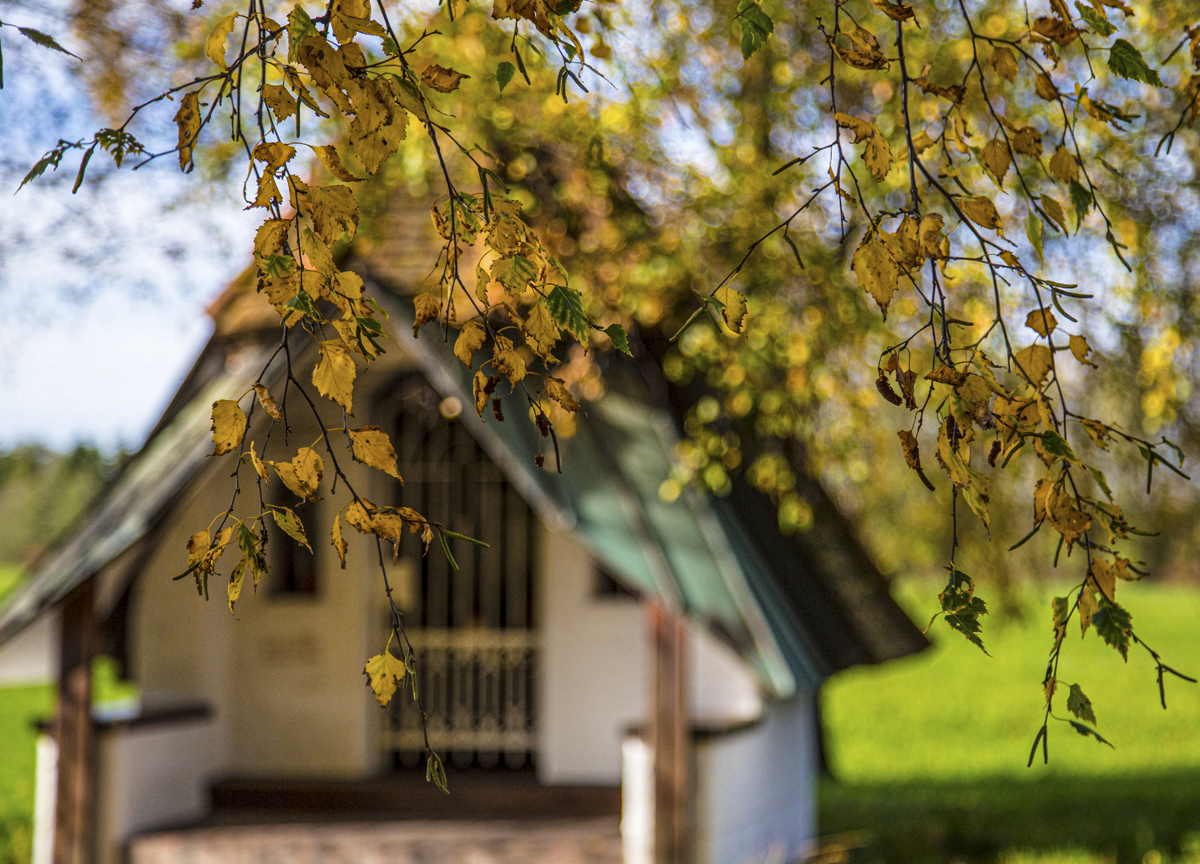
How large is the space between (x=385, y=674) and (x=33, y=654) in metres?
6.78

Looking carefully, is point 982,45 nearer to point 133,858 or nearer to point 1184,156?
point 1184,156

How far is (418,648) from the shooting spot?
982 cm

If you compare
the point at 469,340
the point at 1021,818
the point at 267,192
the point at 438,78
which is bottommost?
the point at 1021,818

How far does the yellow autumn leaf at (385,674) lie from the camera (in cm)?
Result: 203

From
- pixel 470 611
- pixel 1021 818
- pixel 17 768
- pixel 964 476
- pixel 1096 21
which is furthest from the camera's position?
pixel 17 768

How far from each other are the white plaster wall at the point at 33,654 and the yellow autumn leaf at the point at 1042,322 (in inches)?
271

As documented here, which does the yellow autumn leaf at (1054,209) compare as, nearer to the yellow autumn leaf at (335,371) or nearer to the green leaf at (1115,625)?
the green leaf at (1115,625)

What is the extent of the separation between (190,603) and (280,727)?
1.24 metres

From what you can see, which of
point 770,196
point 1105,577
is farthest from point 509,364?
point 770,196

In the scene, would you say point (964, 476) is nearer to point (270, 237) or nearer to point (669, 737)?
point (270, 237)

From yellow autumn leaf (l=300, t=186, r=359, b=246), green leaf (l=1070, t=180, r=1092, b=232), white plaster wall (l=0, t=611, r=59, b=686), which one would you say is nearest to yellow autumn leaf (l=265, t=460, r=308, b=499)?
yellow autumn leaf (l=300, t=186, r=359, b=246)

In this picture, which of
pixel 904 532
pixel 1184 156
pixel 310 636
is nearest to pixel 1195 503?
pixel 904 532

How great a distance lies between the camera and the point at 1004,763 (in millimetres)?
17500

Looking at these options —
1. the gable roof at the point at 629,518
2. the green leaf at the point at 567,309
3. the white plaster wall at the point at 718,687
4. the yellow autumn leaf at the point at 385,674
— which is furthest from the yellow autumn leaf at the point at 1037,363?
the white plaster wall at the point at 718,687
